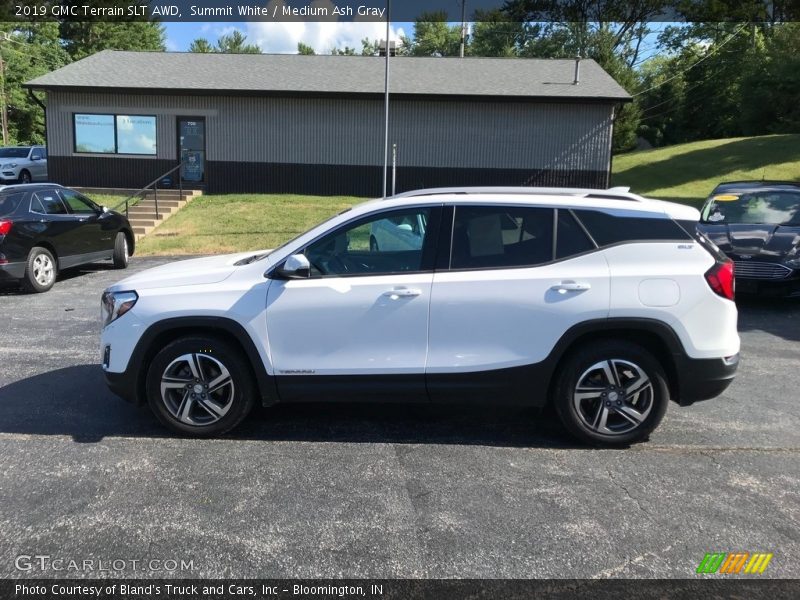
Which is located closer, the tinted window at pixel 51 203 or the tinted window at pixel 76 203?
the tinted window at pixel 51 203

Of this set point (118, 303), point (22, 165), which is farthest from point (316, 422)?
point (22, 165)

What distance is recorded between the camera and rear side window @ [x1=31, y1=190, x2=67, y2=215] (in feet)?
35.0

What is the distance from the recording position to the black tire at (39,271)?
10203mm

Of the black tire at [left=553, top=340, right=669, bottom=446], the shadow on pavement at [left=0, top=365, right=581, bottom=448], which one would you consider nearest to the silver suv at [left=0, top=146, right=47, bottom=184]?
the shadow on pavement at [left=0, top=365, right=581, bottom=448]

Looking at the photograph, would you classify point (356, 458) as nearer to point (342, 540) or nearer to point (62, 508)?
point (342, 540)

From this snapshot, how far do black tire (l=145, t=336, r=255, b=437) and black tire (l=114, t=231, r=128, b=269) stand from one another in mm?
8905

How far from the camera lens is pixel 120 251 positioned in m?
12.9

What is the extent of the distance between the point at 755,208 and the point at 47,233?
11.0 metres

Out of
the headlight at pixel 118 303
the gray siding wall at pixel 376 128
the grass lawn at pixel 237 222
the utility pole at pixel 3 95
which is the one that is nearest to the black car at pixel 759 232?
the headlight at pixel 118 303

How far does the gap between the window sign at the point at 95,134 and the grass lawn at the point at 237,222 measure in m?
4.21

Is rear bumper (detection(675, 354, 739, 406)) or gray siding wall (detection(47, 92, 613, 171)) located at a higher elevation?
gray siding wall (detection(47, 92, 613, 171))

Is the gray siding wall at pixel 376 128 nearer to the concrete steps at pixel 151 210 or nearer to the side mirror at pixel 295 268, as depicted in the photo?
the concrete steps at pixel 151 210

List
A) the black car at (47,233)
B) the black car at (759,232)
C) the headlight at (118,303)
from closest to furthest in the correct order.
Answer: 1. the headlight at (118,303)
2. the black car at (759,232)
3. the black car at (47,233)

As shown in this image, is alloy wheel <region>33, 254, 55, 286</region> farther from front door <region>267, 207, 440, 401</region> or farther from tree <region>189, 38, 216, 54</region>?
tree <region>189, 38, 216, 54</region>
